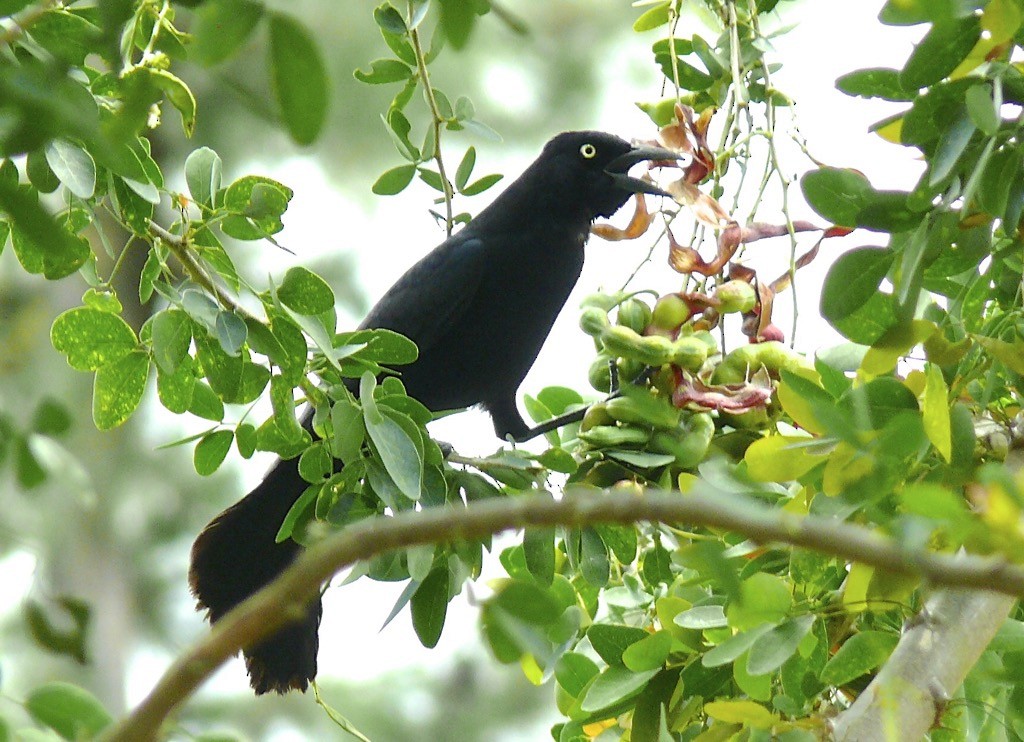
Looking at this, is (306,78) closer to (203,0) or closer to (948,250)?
(203,0)

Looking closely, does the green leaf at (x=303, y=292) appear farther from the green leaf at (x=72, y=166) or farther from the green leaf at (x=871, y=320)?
the green leaf at (x=871, y=320)

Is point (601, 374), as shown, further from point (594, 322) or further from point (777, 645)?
point (777, 645)

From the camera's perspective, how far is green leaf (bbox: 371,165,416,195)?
2.53 meters

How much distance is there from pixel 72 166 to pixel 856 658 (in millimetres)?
1130

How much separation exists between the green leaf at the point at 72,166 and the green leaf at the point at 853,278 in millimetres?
872

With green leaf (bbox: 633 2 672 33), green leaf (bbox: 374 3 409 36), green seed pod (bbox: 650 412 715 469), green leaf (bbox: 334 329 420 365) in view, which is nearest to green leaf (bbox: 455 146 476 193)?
green leaf (bbox: 374 3 409 36)

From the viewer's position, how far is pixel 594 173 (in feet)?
12.0

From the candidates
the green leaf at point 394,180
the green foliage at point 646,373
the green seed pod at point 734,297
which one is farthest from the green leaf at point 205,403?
the green seed pod at point 734,297

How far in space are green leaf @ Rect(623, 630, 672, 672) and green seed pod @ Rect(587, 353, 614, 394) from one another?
0.75m

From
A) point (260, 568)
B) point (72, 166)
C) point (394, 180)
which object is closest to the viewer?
point (72, 166)

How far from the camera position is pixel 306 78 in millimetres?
776

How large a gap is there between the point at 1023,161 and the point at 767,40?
3.33 feet

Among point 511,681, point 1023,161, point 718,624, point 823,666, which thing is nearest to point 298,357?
point 718,624

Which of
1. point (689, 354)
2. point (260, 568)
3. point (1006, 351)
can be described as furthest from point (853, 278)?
point (260, 568)
